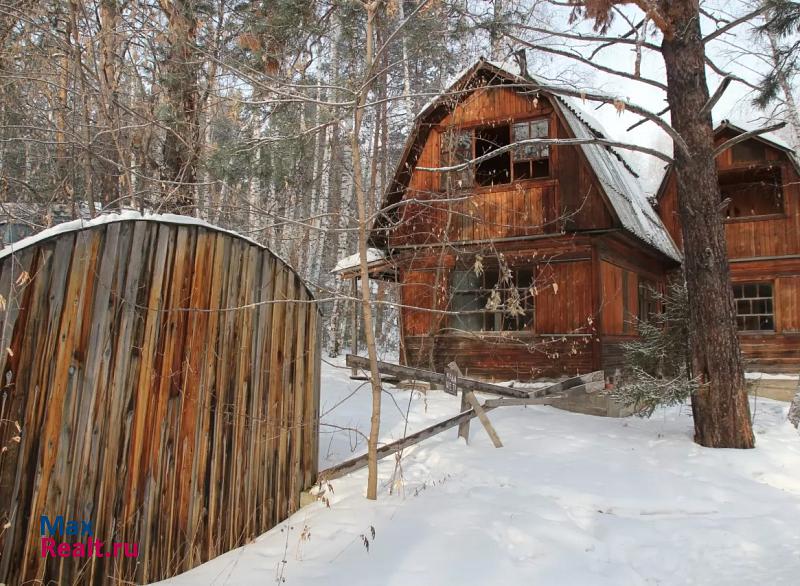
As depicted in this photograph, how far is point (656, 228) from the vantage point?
15562 millimetres

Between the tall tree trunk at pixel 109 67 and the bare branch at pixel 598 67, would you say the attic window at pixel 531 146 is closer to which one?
the bare branch at pixel 598 67

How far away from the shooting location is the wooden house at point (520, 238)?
36.6ft

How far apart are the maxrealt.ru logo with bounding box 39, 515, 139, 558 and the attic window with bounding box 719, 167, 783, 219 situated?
55.6 ft

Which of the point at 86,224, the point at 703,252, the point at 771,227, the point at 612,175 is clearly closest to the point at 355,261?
the point at 612,175

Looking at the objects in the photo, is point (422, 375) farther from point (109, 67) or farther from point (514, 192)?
point (514, 192)

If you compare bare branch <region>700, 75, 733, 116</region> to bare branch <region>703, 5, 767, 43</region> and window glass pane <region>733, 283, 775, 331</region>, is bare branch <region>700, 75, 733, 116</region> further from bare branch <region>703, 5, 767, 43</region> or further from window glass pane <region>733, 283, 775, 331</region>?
window glass pane <region>733, 283, 775, 331</region>

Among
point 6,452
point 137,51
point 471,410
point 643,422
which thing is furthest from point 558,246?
point 6,452

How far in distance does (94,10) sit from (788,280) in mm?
16677

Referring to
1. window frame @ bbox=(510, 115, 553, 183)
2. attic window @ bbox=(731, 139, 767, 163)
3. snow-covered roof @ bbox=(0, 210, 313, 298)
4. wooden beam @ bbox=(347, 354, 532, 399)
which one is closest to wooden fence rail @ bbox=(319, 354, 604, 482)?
wooden beam @ bbox=(347, 354, 532, 399)

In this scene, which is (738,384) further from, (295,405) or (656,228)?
(656,228)

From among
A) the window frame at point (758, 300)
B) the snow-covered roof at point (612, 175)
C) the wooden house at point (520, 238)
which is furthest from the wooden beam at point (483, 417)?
the window frame at point (758, 300)

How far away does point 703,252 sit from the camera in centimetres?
711

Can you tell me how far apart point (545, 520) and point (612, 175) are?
10670 mm

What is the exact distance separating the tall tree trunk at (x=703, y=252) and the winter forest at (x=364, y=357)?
37mm
